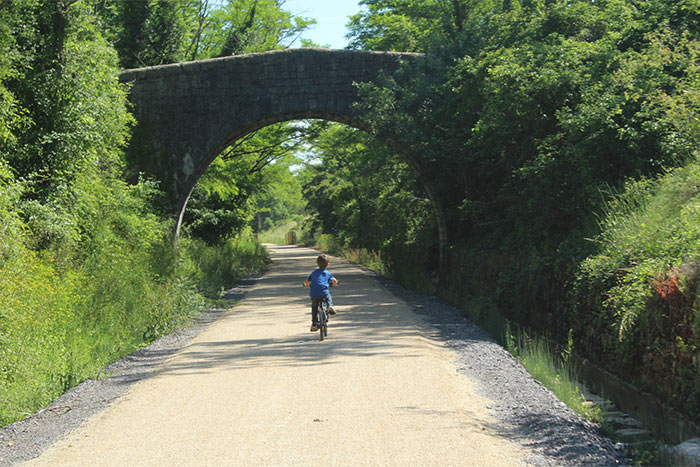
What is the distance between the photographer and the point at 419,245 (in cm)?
2052

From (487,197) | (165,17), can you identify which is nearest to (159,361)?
(487,197)

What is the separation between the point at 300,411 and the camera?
6.08m

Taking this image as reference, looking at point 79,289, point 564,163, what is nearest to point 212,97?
point 79,289

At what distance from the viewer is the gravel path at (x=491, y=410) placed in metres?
5.16

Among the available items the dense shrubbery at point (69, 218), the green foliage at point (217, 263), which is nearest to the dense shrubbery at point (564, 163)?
the green foliage at point (217, 263)

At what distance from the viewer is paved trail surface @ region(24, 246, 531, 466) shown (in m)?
4.93

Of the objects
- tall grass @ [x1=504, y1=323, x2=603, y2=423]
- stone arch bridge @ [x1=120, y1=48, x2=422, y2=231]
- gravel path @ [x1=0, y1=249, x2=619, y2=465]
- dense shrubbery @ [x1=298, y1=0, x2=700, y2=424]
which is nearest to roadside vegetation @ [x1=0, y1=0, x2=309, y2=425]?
gravel path @ [x1=0, y1=249, x2=619, y2=465]

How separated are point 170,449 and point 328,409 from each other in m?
1.54

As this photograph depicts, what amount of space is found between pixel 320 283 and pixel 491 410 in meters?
4.42

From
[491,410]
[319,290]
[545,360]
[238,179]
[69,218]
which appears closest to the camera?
[491,410]

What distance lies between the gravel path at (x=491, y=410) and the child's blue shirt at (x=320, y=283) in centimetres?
184

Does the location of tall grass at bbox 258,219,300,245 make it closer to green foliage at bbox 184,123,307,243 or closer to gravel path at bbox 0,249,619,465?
green foliage at bbox 184,123,307,243

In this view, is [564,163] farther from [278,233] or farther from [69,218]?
[278,233]

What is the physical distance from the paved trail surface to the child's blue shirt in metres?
0.69
